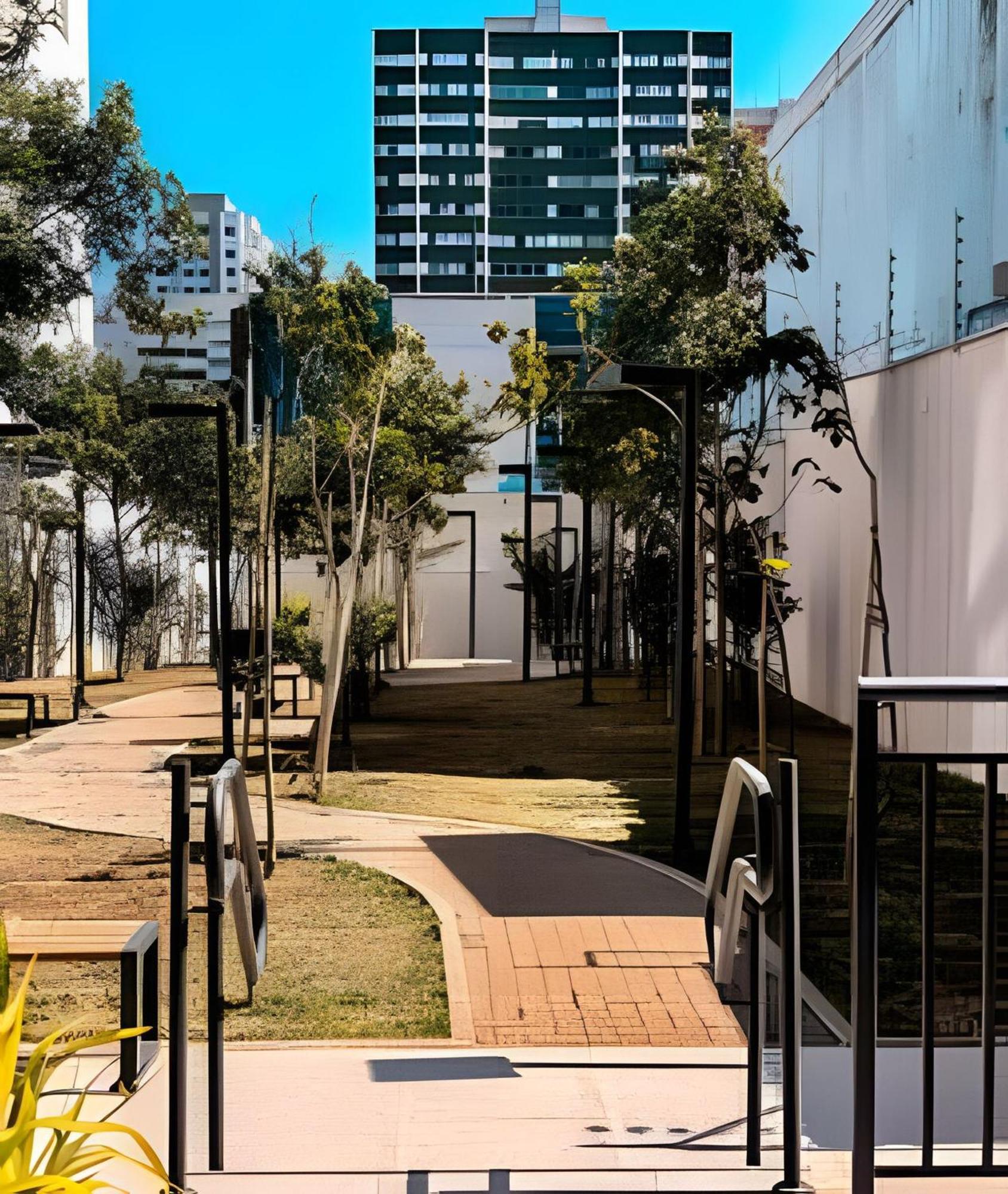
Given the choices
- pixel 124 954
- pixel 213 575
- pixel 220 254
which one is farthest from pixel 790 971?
pixel 220 254

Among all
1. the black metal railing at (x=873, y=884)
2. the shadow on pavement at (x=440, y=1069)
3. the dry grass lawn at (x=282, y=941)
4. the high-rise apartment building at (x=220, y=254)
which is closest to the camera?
the black metal railing at (x=873, y=884)

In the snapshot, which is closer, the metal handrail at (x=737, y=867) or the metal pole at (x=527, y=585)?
the metal handrail at (x=737, y=867)

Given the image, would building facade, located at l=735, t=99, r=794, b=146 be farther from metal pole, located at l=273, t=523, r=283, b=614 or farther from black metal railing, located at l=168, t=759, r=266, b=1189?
black metal railing, located at l=168, t=759, r=266, b=1189

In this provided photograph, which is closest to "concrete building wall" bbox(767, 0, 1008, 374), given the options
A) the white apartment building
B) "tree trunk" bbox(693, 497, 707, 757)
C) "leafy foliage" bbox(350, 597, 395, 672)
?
"tree trunk" bbox(693, 497, 707, 757)

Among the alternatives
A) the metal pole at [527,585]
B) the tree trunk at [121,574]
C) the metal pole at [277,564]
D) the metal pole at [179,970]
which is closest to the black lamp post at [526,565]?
the metal pole at [527,585]

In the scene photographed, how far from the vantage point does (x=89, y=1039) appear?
1545mm

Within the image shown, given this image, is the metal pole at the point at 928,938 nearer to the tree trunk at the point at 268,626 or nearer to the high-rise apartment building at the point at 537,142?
the tree trunk at the point at 268,626

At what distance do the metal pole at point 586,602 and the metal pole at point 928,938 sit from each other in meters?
1.94

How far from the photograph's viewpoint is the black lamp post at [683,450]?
4.10 m

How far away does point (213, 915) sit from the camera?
101 inches

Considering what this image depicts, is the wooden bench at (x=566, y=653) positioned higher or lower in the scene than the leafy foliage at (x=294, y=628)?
lower

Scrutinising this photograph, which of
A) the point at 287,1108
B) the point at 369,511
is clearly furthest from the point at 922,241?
the point at 287,1108

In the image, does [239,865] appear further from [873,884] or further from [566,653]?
[566,653]

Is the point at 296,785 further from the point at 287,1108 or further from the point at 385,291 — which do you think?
the point at 385,291
